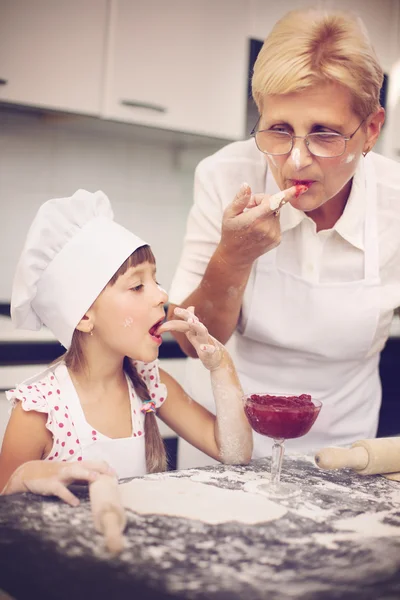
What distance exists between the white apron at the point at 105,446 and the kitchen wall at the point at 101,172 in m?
1.29

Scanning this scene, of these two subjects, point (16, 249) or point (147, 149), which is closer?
point (16, 249)

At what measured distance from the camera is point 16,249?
8.04 ft

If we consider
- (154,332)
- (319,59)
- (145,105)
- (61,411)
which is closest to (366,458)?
(154,332)

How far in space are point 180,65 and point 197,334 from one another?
1592 millimetres

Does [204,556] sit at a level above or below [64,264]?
below

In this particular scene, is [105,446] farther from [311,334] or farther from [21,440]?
[311,334]

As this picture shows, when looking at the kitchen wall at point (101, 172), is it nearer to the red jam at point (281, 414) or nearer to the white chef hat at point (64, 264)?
the white chef hat at point (64, 264)

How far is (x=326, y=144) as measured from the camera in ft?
4.16

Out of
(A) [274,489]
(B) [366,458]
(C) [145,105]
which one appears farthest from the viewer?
(C) [145,105]

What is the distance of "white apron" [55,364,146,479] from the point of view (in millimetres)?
1186

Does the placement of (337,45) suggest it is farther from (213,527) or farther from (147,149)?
(147,149)

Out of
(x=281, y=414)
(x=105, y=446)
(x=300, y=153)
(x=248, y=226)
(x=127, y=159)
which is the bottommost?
(x=105, y=446)

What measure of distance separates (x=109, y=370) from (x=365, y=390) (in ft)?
2.34

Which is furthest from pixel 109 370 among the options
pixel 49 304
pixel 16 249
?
pixel 16 249
